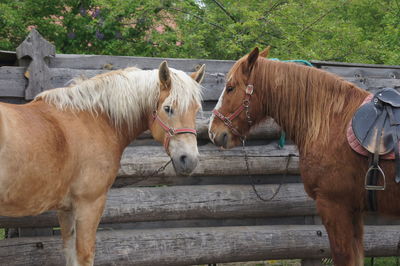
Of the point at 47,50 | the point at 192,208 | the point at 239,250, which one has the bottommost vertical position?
the point at 239,250

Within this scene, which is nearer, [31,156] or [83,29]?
[31,156]

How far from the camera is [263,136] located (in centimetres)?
527

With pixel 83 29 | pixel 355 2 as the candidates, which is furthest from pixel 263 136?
pixel 355 2

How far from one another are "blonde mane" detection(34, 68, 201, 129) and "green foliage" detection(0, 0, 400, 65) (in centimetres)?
343

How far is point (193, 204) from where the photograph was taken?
4.82 meters

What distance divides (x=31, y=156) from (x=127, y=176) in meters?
1.59

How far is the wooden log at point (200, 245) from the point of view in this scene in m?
4.28

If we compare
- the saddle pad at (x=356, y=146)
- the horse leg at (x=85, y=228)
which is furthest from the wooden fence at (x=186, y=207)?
the saddle pad at (x=356, y=146)

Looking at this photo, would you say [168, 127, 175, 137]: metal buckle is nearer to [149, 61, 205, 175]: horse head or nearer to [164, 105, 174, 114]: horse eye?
[149, 61, 205, 175]: horse head

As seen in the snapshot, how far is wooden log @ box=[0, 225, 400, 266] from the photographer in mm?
4277

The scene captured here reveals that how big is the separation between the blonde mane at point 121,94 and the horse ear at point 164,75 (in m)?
0.05

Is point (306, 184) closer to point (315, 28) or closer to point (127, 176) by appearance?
point (127, 176)

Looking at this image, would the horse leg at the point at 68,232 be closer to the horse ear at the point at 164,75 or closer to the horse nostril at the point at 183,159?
the horse nostril at the point at 183,159

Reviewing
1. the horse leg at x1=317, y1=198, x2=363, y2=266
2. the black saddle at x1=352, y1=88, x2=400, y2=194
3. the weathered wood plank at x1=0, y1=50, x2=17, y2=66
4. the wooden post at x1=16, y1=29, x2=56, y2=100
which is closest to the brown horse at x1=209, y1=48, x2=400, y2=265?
the horse leg at x1=317, y1=198, x2=363, y2=266
